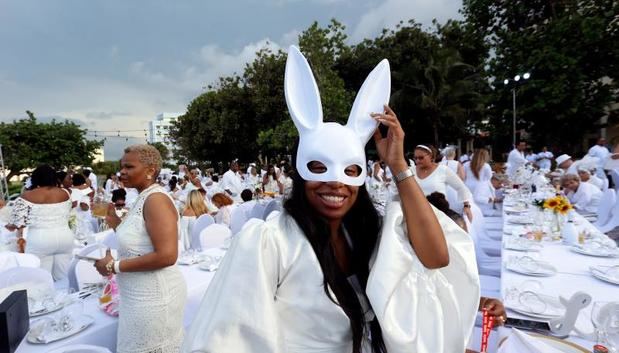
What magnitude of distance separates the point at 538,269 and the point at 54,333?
334 centimetres

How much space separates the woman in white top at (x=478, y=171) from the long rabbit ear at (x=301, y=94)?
22.0 feet

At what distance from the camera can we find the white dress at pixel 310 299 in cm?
110

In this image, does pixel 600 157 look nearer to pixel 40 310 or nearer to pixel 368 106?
pixel 368 106

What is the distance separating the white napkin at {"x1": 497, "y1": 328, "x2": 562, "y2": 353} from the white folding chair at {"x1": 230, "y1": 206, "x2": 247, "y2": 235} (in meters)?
5.29

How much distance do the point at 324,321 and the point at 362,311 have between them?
6.0 inches

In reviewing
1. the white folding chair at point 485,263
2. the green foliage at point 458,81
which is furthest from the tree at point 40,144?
the white folding chair at point 485,263

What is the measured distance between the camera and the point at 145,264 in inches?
77.8

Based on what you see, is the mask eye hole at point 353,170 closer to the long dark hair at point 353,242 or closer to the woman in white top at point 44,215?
the long dark hair at point 353,242

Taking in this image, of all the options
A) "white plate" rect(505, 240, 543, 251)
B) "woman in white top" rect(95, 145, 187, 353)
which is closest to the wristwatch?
"woman in white top" rect(95, 145, 187, 353)

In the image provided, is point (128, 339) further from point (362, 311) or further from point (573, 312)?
point (573, 312)

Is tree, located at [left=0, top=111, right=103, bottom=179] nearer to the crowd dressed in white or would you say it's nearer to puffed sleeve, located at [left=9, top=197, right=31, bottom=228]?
puffed sleeve, located at [left=9, top=197, right=31, bottom=228]

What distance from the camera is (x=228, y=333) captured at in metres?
1.09

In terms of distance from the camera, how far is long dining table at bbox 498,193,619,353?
2.00 metres

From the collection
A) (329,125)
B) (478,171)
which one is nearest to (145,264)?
(329,125)
